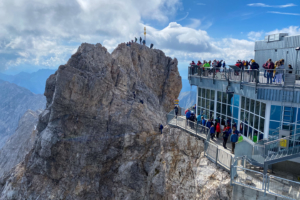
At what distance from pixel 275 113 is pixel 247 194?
519cm

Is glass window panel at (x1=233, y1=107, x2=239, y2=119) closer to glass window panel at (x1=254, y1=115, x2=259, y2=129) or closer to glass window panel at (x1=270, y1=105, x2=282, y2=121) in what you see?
glass window panel at (x1=254, y1=115, x2=259, y2=129)

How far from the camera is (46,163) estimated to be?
1436 inches

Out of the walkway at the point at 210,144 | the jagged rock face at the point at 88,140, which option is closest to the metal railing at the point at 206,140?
the walkway at the point at 210,144

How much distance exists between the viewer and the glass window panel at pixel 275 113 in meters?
11.9

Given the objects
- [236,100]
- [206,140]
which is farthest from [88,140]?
[236,100]

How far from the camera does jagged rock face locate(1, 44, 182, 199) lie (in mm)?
35312

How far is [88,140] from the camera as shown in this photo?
3700 centimetres

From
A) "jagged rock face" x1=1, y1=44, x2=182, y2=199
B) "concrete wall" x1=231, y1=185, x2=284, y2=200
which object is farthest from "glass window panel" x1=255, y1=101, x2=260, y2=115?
"jagged rock face" x1=1, y1=44, x2=182, y2=199

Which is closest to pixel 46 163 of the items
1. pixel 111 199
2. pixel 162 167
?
pixel 111 199

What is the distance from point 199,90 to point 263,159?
10.3 m

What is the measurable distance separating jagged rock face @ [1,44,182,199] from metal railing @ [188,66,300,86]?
21.7 m

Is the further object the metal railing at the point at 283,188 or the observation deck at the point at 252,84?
the observation deck at the point at 252,84

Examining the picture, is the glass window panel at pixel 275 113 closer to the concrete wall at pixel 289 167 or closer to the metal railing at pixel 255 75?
the metal railing at pixel 255 75

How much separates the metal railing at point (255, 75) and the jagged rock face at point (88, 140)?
2166 centimetres
